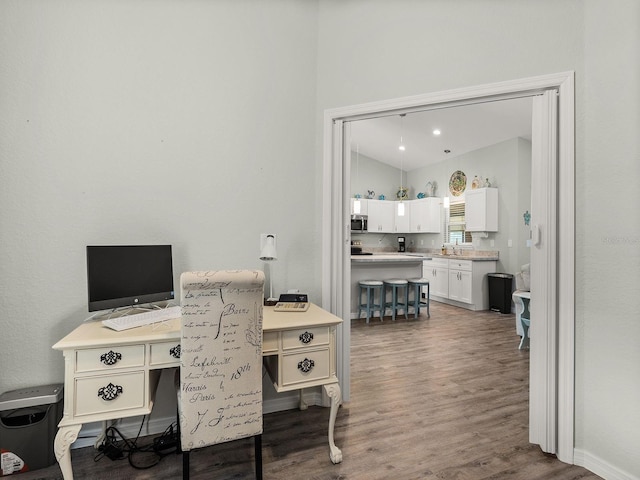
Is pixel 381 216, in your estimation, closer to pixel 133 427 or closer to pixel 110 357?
pixel 133 427

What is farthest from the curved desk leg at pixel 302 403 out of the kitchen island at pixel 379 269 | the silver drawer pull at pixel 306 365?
the kitchen island at pixel 379 269

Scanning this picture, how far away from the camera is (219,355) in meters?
1.53

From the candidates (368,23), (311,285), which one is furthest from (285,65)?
(311,285)

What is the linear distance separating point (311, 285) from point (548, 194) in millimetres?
1697

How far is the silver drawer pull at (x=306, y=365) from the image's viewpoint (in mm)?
1880

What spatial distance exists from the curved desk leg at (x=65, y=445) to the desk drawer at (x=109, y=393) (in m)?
0.07

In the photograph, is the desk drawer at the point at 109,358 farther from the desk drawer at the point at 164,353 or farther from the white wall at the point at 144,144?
→ the white wall at the point at 144,144

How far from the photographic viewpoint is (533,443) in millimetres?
2074

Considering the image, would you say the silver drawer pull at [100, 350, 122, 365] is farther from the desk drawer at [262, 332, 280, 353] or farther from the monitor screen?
the desk drawer at [262, 332, 280, 353]

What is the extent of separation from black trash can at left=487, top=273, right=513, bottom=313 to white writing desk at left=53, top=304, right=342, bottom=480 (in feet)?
16.6

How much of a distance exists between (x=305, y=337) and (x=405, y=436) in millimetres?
1010

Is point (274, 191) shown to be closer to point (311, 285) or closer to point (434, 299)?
point (311, 285)

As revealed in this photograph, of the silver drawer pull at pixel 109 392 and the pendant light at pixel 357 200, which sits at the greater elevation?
the pendant light at pixel 357 200

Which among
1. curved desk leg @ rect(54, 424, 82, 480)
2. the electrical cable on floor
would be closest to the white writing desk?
curved desk leg @ rect(54, 424, 82, 480)
